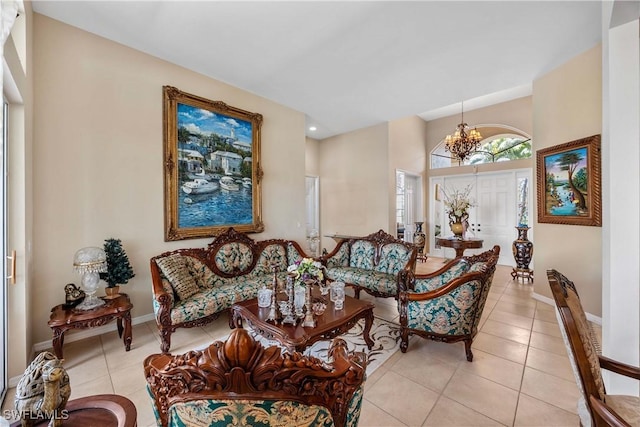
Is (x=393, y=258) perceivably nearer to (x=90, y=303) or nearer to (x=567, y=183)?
(x=567, y=183)

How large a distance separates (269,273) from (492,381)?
270 centimetres

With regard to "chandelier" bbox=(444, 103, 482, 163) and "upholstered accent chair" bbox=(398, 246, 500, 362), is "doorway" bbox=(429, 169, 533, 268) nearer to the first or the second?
"chandelier" bbox=(444, 103, 482, 163)

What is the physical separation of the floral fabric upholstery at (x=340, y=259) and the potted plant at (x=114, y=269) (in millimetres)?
2624

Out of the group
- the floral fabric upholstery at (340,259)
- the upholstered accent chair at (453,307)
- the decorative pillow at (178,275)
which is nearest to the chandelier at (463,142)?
the floral fabric upholstery at (340,259)

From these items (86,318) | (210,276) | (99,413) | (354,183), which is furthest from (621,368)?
(354,183)

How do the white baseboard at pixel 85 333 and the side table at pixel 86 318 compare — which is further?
the white baseboard at pixel 85 333

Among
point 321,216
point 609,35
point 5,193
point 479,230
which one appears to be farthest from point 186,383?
point 479,230

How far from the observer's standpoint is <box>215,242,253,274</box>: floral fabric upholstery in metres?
3.38

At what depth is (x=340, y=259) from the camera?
4.20m

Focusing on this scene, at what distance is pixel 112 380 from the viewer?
205 cm

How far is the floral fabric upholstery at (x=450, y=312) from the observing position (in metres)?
2.21

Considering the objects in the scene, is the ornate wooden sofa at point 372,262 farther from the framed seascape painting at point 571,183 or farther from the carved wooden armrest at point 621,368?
the framed seascape painting at point 571,183

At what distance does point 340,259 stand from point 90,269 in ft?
10.0

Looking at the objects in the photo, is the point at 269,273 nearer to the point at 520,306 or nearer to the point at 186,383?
the point at 186,383
